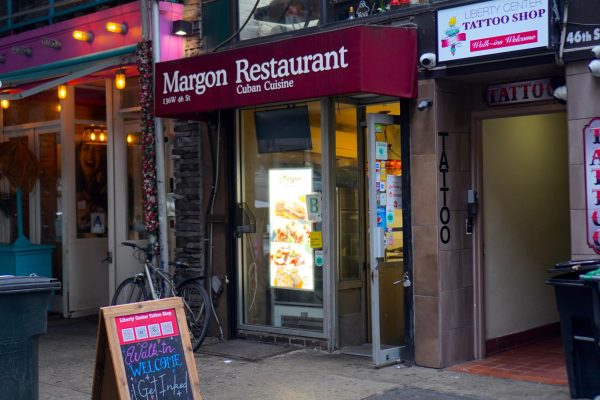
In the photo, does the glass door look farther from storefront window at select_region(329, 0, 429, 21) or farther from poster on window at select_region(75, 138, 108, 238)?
poster on window at select_region(75, 138, 108, 238)

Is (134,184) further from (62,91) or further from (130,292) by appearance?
(130,292)

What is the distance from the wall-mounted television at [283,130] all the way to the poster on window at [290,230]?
262 millimetres

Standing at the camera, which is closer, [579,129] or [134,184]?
[579,129]

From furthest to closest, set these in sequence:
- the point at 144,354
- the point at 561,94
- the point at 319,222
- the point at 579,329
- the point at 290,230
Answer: the point at 290,230
the point at 319,222
the point at 561,94
the point at 579,329
the point at 144,354

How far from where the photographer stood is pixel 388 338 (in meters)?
8.60

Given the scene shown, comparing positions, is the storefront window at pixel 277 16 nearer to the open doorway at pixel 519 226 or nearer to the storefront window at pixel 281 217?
the storefront window at pixel 281 217

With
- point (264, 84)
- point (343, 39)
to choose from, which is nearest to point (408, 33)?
point (343, 39)

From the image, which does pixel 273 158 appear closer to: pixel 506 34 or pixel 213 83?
pixel 213 83

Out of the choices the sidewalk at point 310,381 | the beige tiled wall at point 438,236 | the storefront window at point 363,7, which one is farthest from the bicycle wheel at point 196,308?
the storefront window at point 363,7

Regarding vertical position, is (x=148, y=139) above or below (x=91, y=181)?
above

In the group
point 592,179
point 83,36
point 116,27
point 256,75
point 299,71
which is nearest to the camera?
point 592,179

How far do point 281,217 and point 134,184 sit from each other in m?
3.03

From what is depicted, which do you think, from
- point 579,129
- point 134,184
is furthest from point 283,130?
point 579,129

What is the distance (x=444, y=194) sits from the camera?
306 inches
